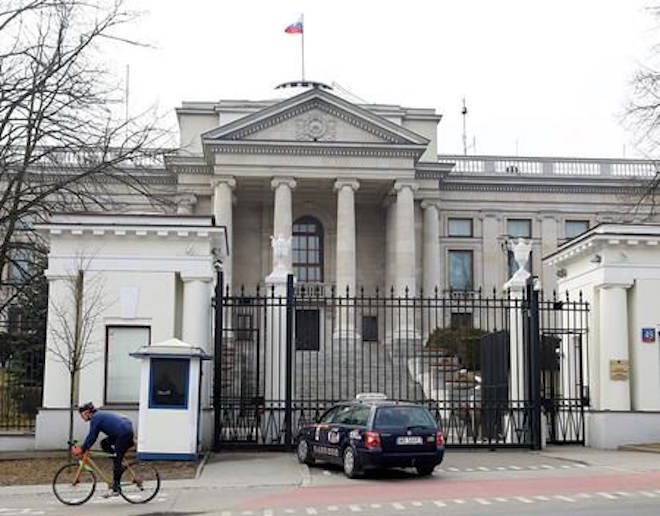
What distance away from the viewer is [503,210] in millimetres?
61531

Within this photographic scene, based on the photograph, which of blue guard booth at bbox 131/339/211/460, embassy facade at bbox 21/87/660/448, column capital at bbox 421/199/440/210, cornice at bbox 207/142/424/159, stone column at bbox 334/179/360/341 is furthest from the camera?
column capital at bbox 421/199/440/210

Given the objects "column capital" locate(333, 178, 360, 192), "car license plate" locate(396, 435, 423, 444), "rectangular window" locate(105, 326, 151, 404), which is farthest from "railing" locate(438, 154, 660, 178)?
"car license plate" locate(396, 435, 423, 444)

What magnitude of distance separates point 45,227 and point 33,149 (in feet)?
6.23

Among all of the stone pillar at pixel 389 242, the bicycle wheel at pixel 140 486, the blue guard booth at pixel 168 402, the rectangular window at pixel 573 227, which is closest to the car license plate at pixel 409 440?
the bicycle wheel at pixel 140 486

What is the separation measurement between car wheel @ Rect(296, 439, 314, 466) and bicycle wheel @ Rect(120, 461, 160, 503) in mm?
3312

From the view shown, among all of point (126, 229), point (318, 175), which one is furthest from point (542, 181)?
point (126, 229)

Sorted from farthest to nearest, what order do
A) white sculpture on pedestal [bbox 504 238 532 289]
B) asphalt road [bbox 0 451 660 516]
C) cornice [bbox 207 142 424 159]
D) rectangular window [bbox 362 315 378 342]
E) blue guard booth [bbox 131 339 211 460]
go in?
1. cornice [bbox 207 142 424 159]
2. rectangular window [bbox 362 315 378 342]
3. white sculpture on pedestal [bbox 504 238 532 289]
4. blue guard booth [bbox 131 339 211 460]
5. asphalt road [bbox 0 451 660 516]

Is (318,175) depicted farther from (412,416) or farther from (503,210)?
(412,416)

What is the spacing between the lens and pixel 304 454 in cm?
1975

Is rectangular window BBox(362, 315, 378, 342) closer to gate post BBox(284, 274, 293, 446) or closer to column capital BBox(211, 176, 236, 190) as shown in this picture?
column capital BBox(211, 176, 236, 190)

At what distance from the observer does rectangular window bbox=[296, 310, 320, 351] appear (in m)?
43.2

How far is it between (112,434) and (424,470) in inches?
243

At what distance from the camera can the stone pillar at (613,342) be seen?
23547mm

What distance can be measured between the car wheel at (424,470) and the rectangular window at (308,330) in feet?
78.3
